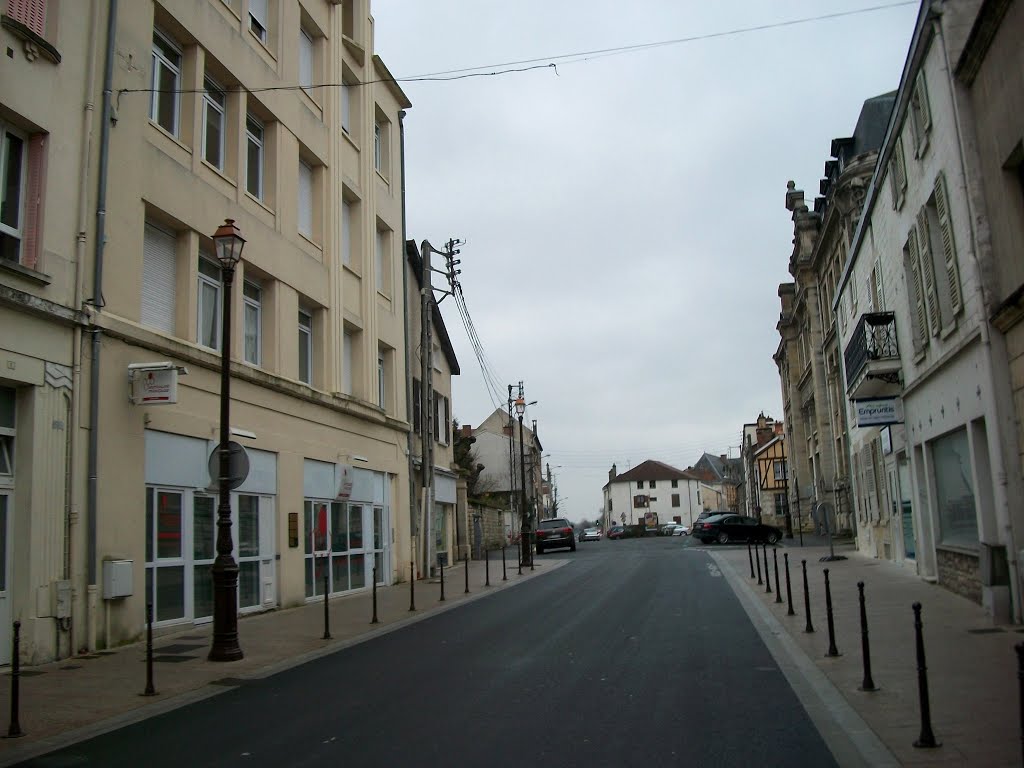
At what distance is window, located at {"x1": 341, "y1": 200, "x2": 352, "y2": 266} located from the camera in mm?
23516

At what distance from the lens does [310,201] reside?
21797 millimetres

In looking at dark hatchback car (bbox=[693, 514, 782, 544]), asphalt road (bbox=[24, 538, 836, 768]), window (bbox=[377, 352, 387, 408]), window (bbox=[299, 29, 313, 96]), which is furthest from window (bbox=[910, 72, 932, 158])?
dark hatchback car (bbox=[693, 514, 782, 544])

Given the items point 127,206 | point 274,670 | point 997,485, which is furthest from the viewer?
point 127,206

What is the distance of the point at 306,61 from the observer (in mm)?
22109

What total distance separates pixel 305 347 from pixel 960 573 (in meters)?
14.3

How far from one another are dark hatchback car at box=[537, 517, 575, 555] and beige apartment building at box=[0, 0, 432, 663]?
710 inches

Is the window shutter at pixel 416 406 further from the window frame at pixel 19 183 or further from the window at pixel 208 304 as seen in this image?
the window frame at pixel 19 183

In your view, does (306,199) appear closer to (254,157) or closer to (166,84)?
(254,157)

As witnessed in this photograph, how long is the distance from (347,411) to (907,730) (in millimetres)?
17096

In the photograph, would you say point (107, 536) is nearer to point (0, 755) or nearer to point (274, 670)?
point (274, 670)

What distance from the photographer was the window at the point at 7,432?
11.2 metres

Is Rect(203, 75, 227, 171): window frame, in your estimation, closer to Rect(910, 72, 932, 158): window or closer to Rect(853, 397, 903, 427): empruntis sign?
Rect(910, 72, 932, 158): window

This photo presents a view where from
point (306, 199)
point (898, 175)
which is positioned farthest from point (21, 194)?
point (898, 175)

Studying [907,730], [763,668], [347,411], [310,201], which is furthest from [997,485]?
[310,201]
